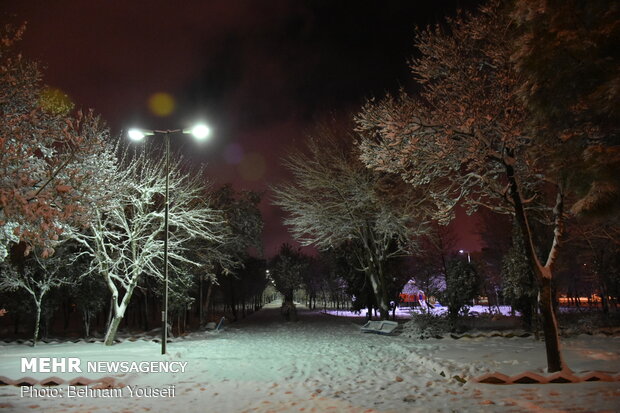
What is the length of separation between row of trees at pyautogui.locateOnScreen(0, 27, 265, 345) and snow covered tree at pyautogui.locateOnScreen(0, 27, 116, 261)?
0.09ft

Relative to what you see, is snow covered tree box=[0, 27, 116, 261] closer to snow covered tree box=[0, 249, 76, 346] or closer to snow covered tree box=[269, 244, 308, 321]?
snow covered tree box=[0, 249, 76, 346]

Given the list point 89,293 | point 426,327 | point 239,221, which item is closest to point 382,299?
point 426,327

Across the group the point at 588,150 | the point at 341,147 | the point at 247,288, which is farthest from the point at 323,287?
the point at 588,150

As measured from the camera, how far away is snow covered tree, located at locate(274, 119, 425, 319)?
21.1 metres

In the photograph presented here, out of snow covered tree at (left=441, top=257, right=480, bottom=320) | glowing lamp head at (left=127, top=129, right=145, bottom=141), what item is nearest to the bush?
snow covered tree at (left=441, top=257, right=480, bottom=320)

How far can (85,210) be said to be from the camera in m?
6.93

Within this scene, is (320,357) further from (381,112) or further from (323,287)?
(323,287)

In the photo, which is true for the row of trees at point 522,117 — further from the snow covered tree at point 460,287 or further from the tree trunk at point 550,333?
the snow covered tree at point 460,287

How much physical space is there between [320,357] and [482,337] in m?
7.53

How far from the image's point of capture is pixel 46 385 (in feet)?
24.0

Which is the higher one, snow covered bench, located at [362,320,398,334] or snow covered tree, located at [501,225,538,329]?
snow covered tree, located at [501,225,538,329]

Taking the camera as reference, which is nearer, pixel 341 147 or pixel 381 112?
pixel 381 112

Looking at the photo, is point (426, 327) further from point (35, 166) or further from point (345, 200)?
point (35, 166)

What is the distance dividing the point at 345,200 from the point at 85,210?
640 inches
